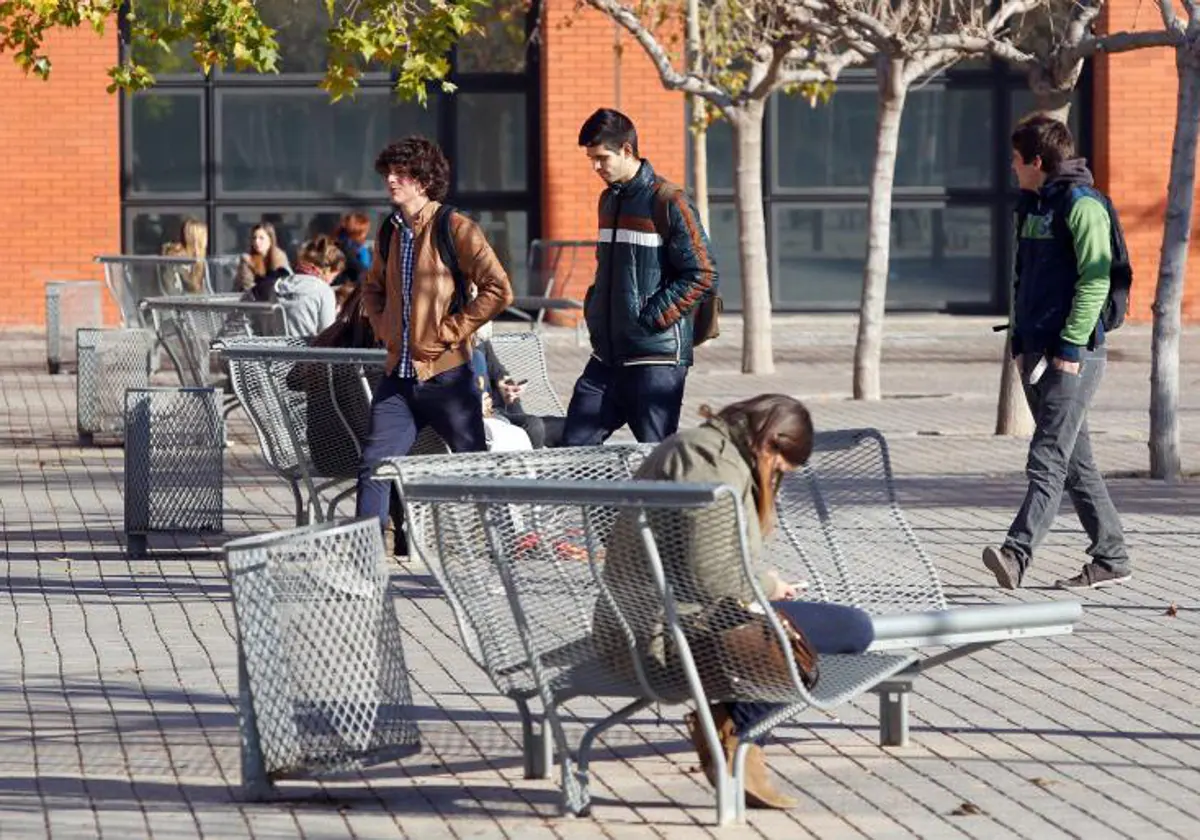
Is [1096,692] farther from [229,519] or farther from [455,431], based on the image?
[229,519]

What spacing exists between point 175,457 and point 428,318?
197 cm

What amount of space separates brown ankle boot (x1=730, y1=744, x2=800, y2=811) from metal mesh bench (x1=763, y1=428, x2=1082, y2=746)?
0.76 meters

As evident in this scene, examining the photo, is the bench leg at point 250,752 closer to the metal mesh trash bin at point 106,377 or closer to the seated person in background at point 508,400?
the seated person in background at point 508,400

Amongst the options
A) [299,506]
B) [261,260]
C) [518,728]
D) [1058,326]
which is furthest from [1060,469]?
[261,260]

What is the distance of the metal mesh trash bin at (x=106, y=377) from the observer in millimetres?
15758

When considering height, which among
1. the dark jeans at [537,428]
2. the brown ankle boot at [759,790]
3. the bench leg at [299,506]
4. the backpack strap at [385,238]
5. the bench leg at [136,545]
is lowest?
the brown ankle boot at [759,790]

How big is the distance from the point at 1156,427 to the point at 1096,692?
5737 mm

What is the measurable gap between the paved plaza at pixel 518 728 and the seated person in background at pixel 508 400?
1295 mm

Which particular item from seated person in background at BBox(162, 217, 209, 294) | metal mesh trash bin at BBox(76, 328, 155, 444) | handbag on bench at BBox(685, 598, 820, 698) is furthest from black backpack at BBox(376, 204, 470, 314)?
seated person in background at BBox(162, 217, 209, 294)

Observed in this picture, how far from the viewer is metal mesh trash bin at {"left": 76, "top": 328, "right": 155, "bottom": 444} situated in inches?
620

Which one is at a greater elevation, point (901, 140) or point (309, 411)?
point (901, 140)

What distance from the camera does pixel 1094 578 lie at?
10.0 m

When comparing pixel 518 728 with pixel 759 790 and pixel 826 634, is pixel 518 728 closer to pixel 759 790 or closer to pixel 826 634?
pixel 759 790

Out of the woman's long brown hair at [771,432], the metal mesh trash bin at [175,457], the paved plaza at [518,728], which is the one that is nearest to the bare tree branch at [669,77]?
the paved plaza at [518,728]
